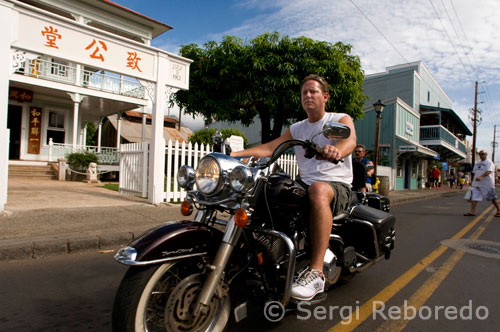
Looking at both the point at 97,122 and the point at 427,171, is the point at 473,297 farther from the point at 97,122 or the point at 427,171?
the point at 427,171

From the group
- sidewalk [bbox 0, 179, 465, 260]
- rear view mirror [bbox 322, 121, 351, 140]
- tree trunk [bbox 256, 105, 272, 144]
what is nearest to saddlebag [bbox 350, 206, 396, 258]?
rear view mirror [bbox 322, 121, 351, 140]

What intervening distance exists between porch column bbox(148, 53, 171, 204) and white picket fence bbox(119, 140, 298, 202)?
0.20 metres

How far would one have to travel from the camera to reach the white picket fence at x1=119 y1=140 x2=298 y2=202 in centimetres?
787

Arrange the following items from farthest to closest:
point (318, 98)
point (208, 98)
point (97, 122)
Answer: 1. point (97, 122)
2. point (208, 98)
3. point (318, 98)

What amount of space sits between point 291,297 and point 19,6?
6554 millimetres

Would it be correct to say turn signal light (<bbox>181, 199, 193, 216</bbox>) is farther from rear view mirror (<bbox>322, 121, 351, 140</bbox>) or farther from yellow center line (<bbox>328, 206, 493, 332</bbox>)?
yellow center line (<bbox>328, 206, 493, 332</bbox>)

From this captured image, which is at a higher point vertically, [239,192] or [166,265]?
[239,192]

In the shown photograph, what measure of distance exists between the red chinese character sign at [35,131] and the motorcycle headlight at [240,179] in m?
17.7

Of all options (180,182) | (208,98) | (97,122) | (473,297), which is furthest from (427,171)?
(180,182)

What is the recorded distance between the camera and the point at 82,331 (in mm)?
2211

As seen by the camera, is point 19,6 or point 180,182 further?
point 19,6

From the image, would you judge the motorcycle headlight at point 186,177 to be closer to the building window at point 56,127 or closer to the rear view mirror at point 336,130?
the rear view mirror at point 336,130

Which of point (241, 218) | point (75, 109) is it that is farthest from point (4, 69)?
point (75, 109)

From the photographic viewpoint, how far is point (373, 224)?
9.79 feet
